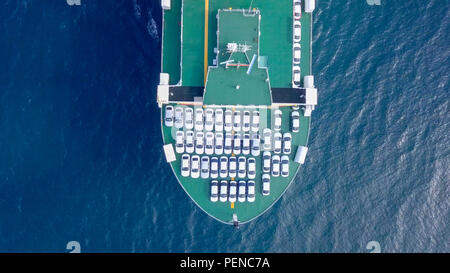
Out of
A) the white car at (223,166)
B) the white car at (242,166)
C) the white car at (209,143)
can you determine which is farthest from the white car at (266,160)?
the white car at (209,143)

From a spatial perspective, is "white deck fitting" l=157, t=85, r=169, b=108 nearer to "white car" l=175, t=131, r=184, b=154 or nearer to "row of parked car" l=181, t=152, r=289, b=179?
"white car" l=175, t=131, r=184, b=154

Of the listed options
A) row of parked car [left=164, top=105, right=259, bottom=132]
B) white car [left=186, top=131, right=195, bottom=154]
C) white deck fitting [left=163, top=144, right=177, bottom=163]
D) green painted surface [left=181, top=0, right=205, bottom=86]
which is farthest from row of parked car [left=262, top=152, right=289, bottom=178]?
green painted surface [left=181, top=0, right=205, bottom=86]

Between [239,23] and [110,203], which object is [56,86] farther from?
[239,23]

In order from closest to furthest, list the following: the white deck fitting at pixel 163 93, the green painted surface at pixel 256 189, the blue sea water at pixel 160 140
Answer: the white deck fitting at pixel 163 93 < the green painted surface at pixel 256 189 < the blue sea water at pixel 160 140

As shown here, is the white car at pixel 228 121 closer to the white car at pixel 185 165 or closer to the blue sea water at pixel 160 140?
the white car at pixel 185 165

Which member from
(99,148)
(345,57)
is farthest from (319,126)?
(99,148)
